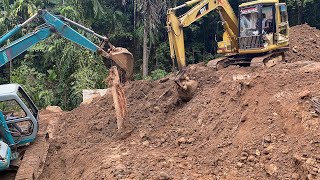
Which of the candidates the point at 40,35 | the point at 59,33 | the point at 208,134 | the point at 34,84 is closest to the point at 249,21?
the point at 208,134

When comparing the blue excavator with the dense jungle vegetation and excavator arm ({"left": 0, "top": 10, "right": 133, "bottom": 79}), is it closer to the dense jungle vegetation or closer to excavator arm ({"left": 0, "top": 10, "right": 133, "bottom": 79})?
excavator arm ({"left": 0, "top": 10, "right": 133, "bottom": 79})

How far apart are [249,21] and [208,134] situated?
5.91 metres

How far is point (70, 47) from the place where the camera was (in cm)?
1861

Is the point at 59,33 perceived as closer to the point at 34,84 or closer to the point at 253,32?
the point at 253,32

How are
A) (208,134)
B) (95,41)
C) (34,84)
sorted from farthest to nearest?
(95,41) < (34,84) < (208,134)

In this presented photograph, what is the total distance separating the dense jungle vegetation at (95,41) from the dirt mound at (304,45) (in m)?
5.11

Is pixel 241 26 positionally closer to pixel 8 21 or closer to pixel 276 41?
pixel 276 41

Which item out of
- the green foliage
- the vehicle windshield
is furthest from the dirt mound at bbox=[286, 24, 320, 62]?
the green foliage

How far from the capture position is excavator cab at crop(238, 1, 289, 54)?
12461 mm

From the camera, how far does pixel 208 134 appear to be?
8.02 meters

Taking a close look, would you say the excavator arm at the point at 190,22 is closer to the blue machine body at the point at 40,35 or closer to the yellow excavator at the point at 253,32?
the yellow excavator at the point at 253,32

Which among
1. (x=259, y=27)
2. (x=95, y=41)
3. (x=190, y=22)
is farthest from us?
(x=95, y=41)

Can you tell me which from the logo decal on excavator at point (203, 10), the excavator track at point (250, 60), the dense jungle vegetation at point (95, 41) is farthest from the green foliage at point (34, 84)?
the logo decal on excavator at point (203, 10)

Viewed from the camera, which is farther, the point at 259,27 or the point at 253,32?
the point at 253,32
